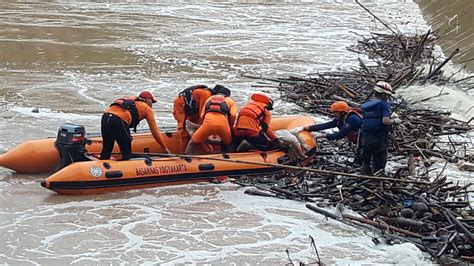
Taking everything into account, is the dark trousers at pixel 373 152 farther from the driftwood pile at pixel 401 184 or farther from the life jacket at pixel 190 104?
the life jacket at pixel 190 104

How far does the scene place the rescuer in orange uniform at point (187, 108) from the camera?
431 inches

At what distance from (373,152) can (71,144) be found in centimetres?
416

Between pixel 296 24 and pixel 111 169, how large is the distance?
22444mm

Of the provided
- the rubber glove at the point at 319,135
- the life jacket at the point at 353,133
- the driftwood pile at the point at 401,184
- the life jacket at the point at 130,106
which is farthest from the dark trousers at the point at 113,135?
the rubber glove at the point at 319,135

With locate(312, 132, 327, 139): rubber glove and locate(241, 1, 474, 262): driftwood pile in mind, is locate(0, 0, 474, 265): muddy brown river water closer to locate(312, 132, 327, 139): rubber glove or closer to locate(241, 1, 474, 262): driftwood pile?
locate(241, 1, 474, 262): driftwood pile

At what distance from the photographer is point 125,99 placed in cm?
993

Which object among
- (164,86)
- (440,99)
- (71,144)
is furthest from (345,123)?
(164,86)

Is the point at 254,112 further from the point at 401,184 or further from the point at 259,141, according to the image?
the point at 401,184

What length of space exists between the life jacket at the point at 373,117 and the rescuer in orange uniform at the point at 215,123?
2.00 metres

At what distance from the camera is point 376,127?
31.3ft

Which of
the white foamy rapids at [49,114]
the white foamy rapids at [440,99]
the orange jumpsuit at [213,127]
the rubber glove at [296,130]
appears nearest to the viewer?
the orange jumpsuit at [213,127]

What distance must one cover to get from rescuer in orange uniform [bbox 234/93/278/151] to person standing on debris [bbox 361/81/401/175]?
1473 mm

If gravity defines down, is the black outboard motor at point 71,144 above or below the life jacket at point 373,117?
below

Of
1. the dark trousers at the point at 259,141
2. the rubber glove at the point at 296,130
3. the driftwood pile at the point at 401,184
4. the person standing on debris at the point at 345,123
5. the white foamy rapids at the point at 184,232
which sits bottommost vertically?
the white foamy rapids at the point at 184,232
